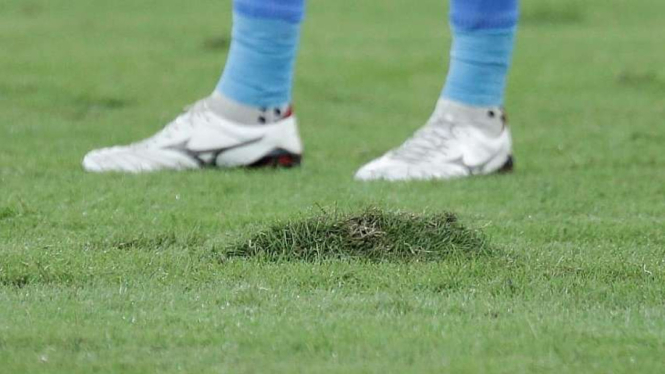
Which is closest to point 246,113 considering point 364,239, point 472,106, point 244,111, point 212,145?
point 244,111

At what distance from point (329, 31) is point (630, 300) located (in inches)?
257

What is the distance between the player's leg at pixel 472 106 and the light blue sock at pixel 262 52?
1.25 feet

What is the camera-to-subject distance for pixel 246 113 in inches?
171

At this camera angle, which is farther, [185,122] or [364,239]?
[185,122]

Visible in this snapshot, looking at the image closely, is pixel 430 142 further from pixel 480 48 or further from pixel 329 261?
pixel 329 261

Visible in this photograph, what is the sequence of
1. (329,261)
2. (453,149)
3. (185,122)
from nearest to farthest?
(329,261) → (453,149) → (185,122)

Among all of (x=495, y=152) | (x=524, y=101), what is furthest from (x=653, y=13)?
(x=495, y=152)

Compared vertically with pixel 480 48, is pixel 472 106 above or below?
below

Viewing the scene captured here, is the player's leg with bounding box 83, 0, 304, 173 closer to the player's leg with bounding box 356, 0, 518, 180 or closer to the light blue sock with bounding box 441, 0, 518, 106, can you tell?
the player's leg with bounding box 356, 0, 518, 180

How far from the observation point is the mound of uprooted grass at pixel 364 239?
297 centimetres

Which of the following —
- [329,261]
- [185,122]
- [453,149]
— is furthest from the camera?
[185,122]

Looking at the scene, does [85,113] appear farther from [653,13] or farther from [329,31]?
[653,13]

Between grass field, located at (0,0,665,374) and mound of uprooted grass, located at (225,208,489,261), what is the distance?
0.05 metres

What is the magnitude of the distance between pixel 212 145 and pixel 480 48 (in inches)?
32.0
